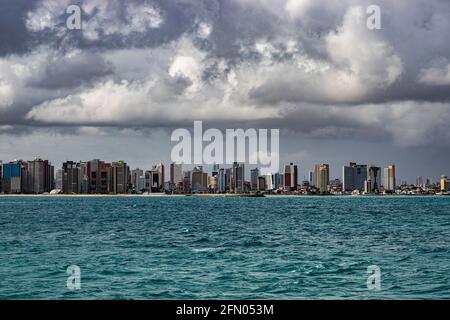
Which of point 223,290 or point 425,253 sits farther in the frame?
point 425,253

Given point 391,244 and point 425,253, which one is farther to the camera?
point 391,244

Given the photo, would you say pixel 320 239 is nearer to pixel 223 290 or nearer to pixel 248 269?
pixel 248 269

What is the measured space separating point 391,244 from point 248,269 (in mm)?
22796

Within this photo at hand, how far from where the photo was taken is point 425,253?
45.4 meters

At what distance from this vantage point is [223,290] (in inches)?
1119

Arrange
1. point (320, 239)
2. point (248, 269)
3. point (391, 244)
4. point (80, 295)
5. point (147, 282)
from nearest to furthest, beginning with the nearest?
point (80, 295) → point (147, 282) → point (248, 269) → point (391, 244) → point (320, 239)
